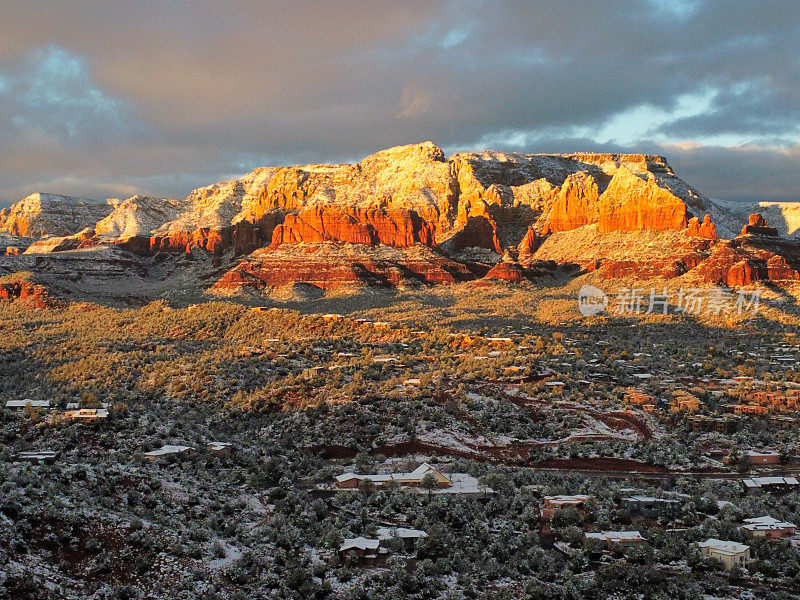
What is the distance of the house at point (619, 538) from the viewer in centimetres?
2905

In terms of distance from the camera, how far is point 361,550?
27.2 m

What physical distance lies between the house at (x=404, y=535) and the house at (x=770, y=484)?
726 inches

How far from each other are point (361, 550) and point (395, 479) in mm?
10084

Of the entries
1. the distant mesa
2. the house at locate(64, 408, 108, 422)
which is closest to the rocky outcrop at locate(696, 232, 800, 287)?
the distant mesa

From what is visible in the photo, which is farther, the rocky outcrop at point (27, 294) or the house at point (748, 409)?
the rocky outcrop at point (27, 294)

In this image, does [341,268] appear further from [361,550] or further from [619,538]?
[361,550]

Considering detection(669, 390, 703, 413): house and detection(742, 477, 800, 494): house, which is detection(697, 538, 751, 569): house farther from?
detection(669, 390, 703, 413): house

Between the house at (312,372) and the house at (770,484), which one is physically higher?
the house at (312,372)

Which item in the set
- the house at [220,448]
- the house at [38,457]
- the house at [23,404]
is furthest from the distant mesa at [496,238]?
the house at [38,457]

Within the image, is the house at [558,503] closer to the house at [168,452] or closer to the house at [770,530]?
the house at [770,530]

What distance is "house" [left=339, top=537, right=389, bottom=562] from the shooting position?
2707cm

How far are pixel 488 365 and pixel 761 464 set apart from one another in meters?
23.6

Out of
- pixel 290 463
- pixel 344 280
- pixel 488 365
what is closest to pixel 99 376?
pixel 290 463

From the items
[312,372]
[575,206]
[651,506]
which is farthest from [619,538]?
[575,206]
